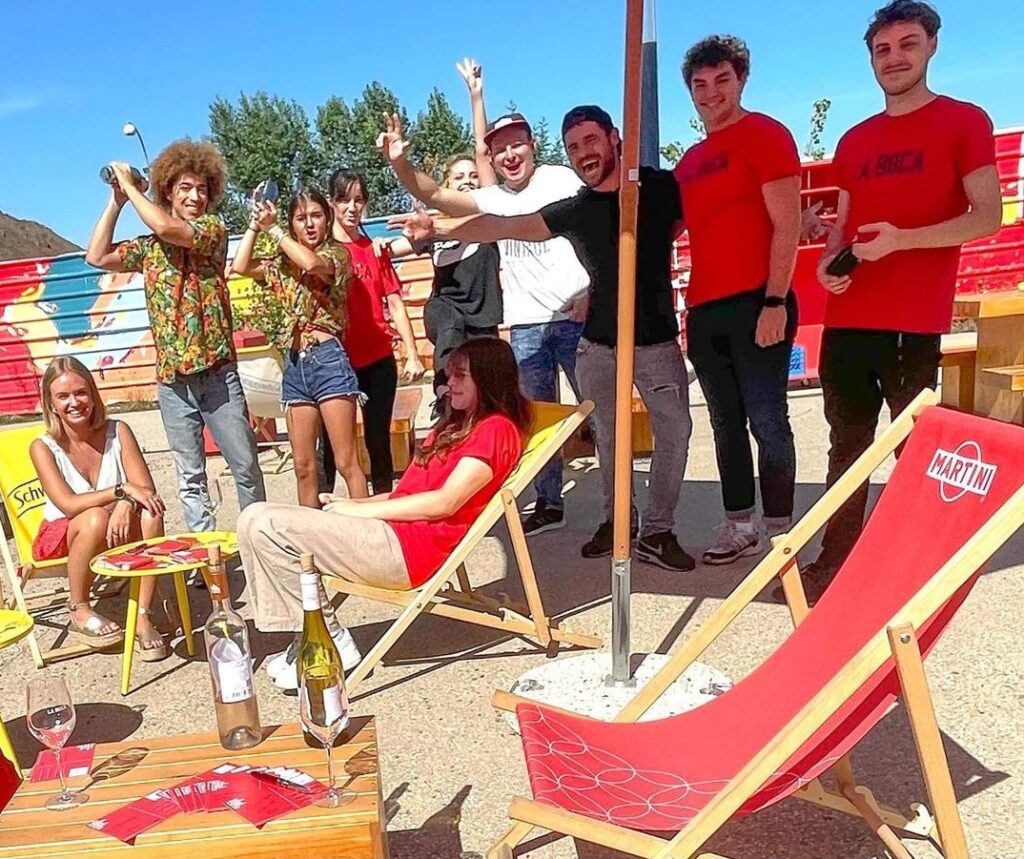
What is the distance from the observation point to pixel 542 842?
2.53 meters

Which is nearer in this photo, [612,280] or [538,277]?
[612,280]

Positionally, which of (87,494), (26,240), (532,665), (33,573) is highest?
(26,240)

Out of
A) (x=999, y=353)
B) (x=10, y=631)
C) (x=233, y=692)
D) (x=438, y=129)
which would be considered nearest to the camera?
(x=233, y=692)

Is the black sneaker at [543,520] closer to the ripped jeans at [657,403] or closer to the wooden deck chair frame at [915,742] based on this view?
the ripped jeans at [657,403]

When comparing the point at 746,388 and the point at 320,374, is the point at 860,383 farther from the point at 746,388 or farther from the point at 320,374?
the point at 320,374

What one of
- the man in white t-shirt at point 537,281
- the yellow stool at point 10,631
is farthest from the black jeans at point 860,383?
the yellow stool at point 10,631

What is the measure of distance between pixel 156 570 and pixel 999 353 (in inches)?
191

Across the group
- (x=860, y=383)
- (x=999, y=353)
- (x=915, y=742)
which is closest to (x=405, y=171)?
(x=860, y=383)

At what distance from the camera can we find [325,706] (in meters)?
2.12

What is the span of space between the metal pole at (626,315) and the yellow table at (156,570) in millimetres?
1397

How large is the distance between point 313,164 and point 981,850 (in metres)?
48.7

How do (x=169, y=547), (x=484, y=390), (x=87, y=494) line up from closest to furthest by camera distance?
(x=484, y=390), (x=169, y=547), (x=87, y=494)

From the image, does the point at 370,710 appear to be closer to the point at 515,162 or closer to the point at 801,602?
the point at 801,602

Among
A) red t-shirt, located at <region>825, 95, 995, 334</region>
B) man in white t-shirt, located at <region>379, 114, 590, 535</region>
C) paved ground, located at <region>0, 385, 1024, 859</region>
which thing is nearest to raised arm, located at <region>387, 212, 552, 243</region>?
man in white t-shirt, located at <region>379, 114, 590, 535</region>
